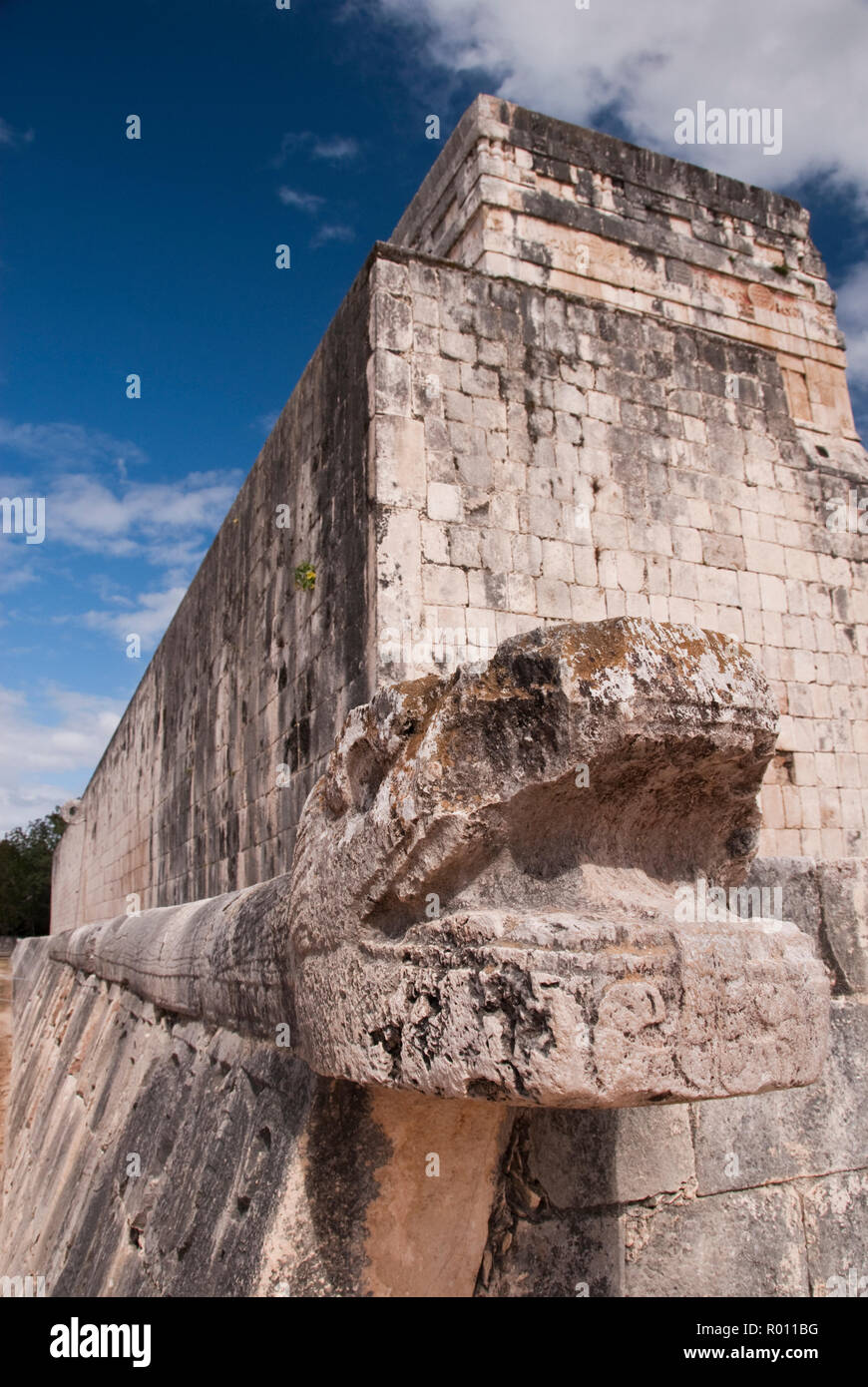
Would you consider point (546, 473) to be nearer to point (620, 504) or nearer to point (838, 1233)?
point (620, 504)

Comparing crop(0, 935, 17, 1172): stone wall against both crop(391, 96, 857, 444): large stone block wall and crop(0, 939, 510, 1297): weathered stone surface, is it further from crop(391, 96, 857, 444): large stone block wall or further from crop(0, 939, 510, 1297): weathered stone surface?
crop(391, 96, 857, 444): large stone block wall

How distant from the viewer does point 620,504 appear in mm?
5945

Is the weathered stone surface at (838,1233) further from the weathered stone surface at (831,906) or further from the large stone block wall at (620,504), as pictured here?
the large stone block wall at (620,504)

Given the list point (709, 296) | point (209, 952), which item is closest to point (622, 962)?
point (209, 952)

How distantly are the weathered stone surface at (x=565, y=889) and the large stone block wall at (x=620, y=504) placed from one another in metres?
3.22

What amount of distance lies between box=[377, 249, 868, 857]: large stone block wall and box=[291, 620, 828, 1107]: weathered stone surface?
322cm

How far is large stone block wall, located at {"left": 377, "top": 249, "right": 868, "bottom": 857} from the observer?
5.23 m

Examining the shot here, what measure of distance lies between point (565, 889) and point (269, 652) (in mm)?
5377

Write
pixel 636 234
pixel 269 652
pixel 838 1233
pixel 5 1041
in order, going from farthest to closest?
1. pixel 5 1041
2. pixel 636 234
3. pixel 269 652
4. pixel 838 1233

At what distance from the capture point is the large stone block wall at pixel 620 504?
5234 mm

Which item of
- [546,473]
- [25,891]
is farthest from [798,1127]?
[25,891]

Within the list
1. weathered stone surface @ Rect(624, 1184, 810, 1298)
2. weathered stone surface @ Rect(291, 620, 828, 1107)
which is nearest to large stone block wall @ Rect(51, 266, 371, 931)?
weathered stone surface @ Rect(624, 1184, 810, 1298)

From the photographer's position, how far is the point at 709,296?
26.1 ft

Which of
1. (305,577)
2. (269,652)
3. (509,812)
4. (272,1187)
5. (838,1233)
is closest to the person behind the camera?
(509,812)
